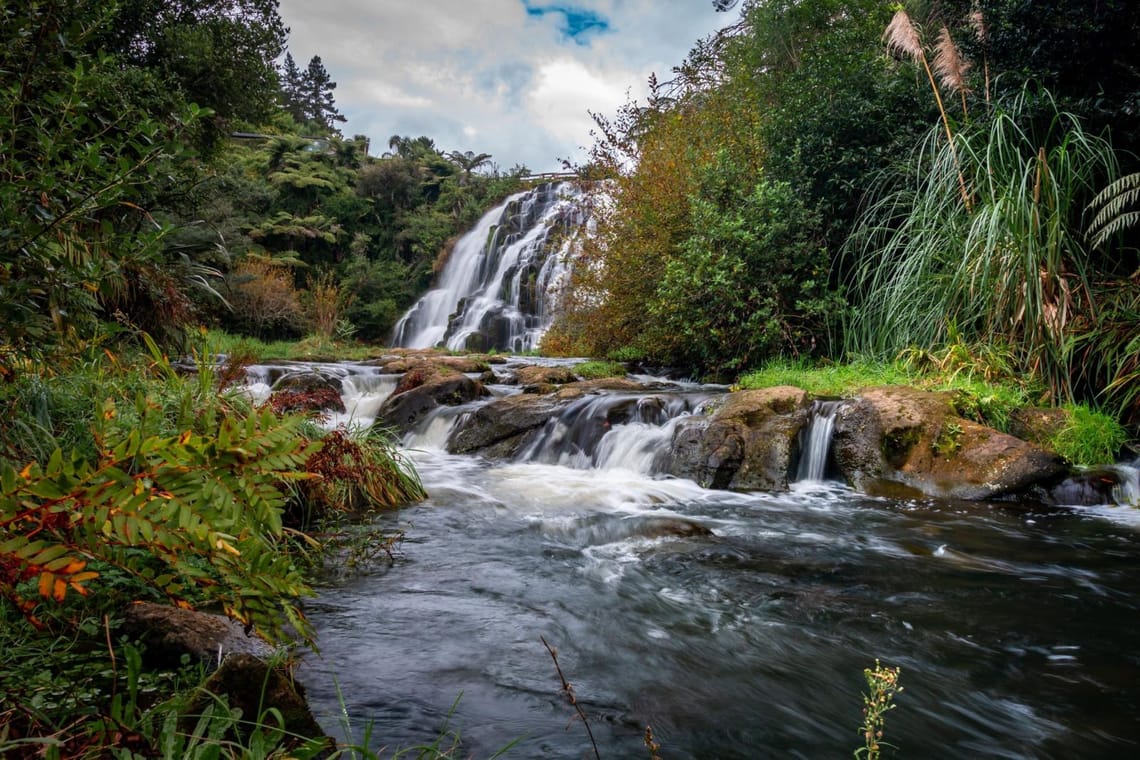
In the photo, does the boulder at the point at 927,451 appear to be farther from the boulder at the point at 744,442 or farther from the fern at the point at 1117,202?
the fern at the point at 1117,202

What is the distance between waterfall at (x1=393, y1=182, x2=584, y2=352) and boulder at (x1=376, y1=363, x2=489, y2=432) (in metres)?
11.6

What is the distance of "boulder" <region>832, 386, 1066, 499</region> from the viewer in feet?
19.4

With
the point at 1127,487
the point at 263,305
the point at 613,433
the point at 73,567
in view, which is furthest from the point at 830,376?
the point at 263,305

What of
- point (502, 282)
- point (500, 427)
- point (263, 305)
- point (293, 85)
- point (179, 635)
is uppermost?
point (293, 85)

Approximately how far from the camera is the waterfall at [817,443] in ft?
22.6

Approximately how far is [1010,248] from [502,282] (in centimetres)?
1928

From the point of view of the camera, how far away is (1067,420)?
627 cm

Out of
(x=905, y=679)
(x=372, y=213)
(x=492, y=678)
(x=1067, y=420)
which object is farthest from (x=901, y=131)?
(x=372, y=213)

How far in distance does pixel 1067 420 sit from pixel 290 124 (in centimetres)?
4021

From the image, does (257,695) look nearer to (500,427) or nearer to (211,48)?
(500,427)

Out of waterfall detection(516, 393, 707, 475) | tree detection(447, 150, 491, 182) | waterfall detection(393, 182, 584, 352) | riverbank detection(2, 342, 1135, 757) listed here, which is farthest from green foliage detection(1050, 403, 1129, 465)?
tree detection(447, 150, 491, 182)

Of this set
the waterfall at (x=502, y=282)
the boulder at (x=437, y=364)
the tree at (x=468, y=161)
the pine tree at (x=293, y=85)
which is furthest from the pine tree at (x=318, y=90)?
the boulder at (x=437, y=364)

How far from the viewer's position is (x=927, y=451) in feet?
21.0

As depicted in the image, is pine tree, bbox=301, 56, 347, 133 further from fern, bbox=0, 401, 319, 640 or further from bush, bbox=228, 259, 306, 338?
fern, bbox=0, 401, 319, 640
